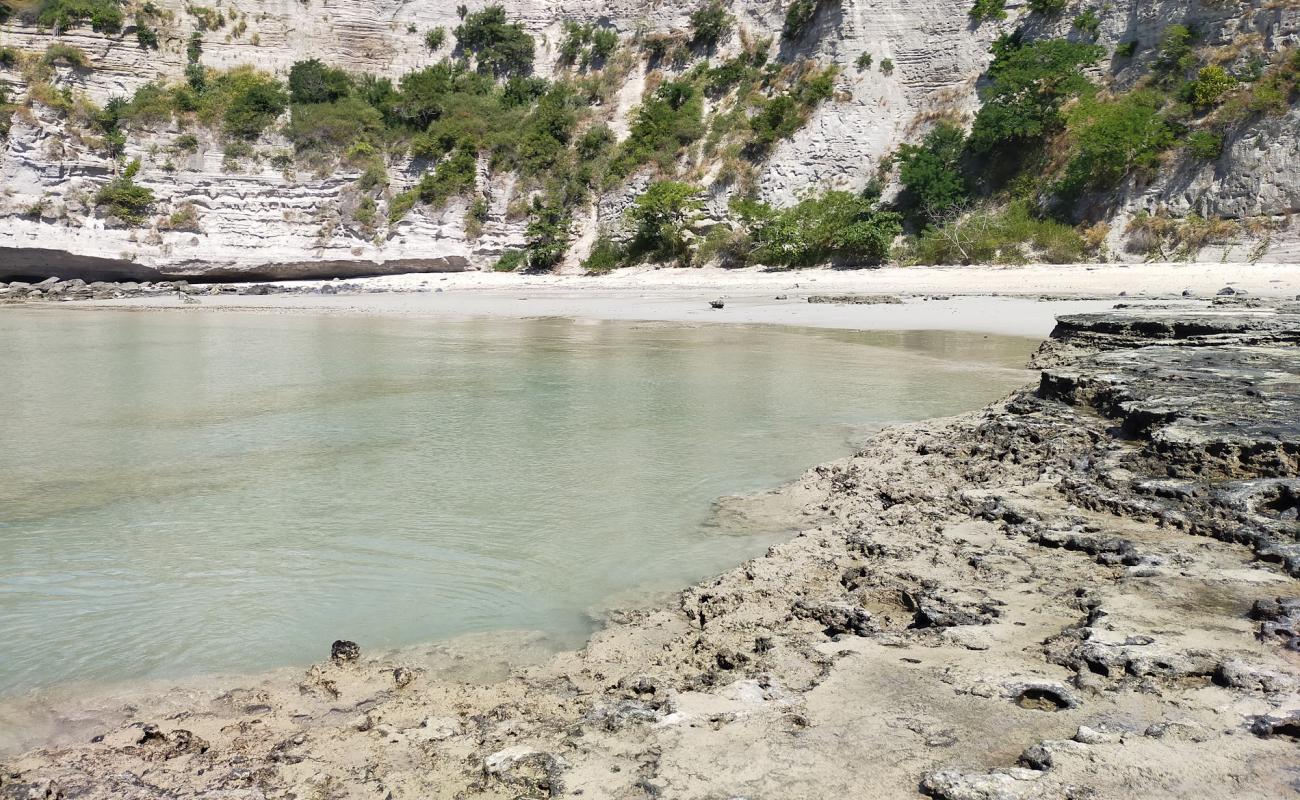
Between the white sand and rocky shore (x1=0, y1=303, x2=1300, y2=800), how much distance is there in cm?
1166

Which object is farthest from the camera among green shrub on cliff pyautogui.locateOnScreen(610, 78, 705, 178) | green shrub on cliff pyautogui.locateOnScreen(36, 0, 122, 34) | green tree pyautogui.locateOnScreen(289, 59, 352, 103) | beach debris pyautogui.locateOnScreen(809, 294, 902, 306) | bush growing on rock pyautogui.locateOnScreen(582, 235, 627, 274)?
green tree pyautogui.locateOnScreen(289, 59, 352, 103)

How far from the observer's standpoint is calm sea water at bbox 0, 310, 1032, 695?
4039 millimetres

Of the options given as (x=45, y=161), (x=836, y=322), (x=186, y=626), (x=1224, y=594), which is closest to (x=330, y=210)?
(x=45, y=161)

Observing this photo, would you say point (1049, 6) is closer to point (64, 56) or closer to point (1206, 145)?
point (1206, 145)

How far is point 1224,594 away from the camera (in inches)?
128

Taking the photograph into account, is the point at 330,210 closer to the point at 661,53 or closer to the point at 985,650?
the point at 661,53

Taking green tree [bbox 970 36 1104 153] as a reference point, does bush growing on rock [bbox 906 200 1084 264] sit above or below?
below

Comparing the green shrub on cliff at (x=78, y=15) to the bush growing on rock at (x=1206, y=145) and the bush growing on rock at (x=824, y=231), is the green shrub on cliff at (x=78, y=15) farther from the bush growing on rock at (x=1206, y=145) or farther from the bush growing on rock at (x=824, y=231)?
the bush growing on rock at (x=1206, y=145)

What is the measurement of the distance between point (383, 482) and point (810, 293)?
59.4 ft

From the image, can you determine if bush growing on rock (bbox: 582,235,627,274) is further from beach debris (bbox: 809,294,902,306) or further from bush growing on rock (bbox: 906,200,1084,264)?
beach debris (bbox: 809,294,902,306)

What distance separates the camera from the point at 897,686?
2.77 meters

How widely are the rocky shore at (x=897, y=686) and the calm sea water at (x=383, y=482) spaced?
0.63m

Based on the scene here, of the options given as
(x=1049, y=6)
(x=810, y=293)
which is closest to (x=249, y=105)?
(x=810, y=293)

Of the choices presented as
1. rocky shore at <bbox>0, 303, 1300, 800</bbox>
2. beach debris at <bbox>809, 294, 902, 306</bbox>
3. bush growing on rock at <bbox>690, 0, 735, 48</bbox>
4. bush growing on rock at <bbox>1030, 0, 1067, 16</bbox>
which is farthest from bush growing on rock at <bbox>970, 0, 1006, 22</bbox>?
rocky shore at <bbox>0, 303, 1300, 800</bbox>
